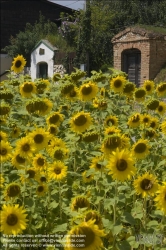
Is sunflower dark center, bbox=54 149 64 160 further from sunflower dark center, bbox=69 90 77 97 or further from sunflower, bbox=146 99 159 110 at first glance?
sunflower, bbox=146 99 159 110

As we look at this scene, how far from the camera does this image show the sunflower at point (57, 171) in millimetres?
2014

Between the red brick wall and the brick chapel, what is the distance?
11.3m

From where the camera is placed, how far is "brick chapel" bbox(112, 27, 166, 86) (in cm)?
1274

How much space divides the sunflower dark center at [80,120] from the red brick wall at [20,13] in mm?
21598

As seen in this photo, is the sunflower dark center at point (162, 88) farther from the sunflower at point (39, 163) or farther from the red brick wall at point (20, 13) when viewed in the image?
the red brick wall at point (20, 13)

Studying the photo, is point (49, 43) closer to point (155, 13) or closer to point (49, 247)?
point (155, 13)

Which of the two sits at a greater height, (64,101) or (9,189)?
(64,101)

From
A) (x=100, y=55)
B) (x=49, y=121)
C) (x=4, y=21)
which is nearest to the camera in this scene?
(x=49, y=121)

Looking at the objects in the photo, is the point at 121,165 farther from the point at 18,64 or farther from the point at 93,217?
the point at 18,64

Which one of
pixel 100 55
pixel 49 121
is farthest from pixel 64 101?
pixel 100 55

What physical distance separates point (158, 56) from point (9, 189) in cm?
1167

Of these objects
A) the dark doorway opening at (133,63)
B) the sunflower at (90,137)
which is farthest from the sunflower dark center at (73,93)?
the dark doorway opening at (133,63)

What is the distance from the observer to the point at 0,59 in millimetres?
20984

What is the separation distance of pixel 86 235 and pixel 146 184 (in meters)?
0.55
